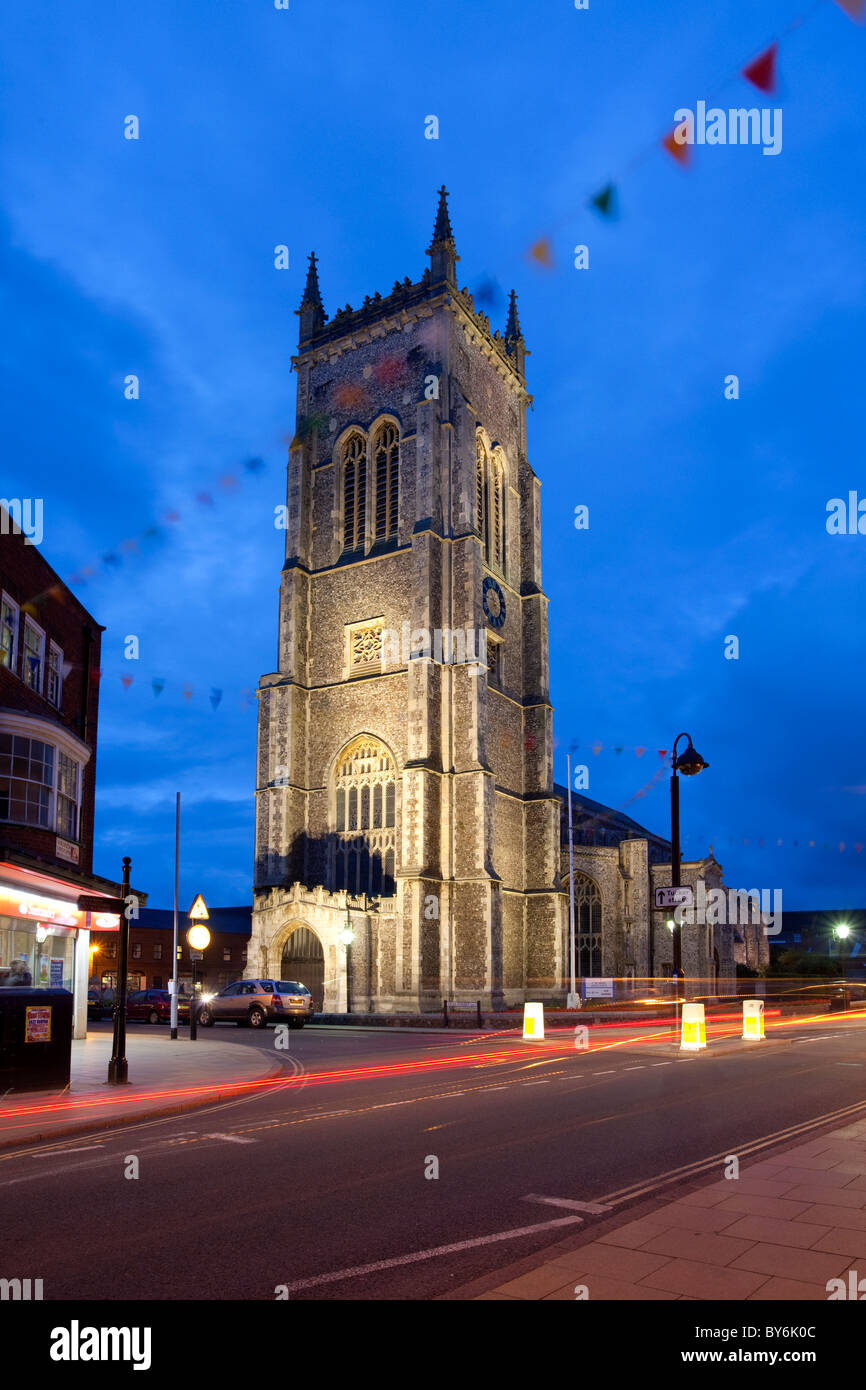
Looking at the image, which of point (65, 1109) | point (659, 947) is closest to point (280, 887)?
point (659, 947)

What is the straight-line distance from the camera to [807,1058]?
1920 centimetres

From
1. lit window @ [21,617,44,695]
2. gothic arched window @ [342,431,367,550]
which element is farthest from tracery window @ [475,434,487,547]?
lit window @ [21,617,44,695]

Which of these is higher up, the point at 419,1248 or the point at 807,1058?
the point at 419,1248

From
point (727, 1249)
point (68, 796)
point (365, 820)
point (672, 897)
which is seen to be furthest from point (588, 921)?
point (727, 1249)

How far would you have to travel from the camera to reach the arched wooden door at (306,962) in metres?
38.4

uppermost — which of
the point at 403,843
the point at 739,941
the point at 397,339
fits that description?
the point at 397,339

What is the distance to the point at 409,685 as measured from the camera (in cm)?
4016

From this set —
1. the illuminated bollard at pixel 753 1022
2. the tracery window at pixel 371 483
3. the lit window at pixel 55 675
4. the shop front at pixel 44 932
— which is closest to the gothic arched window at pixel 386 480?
the tracery window at pixel 371 483

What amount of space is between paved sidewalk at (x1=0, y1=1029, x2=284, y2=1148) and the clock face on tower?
25.8 metres
